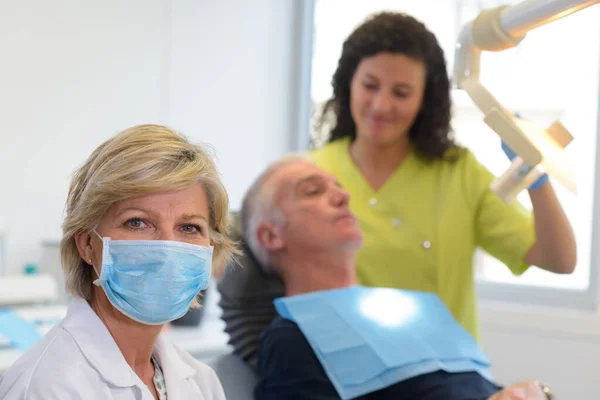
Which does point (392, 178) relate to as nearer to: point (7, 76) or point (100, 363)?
point (100, 363)

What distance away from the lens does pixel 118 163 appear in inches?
47.1

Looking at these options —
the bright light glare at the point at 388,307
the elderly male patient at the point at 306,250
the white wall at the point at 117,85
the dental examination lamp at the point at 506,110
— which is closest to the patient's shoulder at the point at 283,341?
the elderly male patient at the point at 306,250

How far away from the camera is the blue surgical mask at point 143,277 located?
1203 millimetres

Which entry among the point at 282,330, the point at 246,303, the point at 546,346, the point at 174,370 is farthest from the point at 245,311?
the point at 546,346

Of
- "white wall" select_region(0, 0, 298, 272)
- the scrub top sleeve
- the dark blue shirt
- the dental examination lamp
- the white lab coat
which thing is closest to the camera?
the white lab coat

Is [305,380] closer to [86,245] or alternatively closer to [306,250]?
[306,250]

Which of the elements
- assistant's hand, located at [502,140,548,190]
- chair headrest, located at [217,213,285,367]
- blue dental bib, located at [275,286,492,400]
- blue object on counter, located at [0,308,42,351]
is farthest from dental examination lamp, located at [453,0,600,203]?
blue object on counter, located at [0,308,42,351]

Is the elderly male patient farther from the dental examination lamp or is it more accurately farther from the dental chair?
the dental examination lamp

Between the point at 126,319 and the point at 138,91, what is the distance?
194 cm

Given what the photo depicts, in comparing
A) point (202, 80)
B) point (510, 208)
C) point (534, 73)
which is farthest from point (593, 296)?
point (202, 80)

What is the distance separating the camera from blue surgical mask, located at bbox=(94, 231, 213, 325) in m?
1.20

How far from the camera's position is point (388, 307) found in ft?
6.54

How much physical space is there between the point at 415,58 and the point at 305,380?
0.94 meters

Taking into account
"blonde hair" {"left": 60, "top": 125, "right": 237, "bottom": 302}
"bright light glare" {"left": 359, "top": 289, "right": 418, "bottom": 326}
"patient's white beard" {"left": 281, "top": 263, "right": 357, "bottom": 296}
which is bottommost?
"bright light glare" {"left": 359, "top": 289, "right": 418, "bottom": 326}
